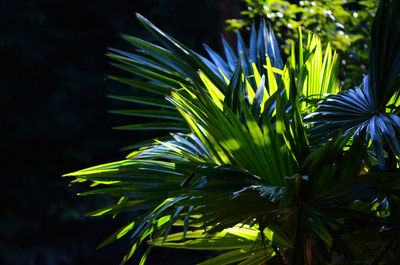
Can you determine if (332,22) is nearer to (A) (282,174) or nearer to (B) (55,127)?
(A) (282,174)

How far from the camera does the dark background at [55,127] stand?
25.1ft

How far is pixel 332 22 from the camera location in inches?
102

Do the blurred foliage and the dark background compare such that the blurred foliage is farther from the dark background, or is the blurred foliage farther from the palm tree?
the dark background

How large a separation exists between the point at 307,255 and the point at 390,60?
0.49 metres

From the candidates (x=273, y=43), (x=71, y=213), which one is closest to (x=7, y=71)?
(x=71, y=213)

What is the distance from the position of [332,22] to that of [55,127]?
Result: 5.97 meters

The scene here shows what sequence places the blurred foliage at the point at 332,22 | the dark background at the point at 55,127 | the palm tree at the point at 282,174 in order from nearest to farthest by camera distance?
the palm tree at the point at 282,174, the blurred foliage at the point at 332,22, the dark background at the point at 55,127

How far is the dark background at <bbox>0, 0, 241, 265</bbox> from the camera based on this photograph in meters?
7.64

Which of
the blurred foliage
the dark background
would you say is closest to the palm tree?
the blurred foliage

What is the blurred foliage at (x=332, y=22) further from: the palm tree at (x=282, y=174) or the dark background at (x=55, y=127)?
the dark background at (x=55, y=127)

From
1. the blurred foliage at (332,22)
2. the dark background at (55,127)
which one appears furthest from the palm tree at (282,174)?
the dark background at (55,127)

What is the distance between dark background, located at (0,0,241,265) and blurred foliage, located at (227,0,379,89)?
5071 mm

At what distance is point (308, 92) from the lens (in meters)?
1.54

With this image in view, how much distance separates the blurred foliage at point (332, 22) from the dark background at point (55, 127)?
507 centimetres
